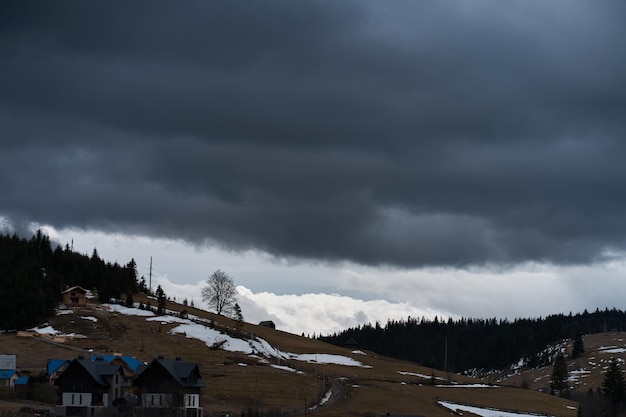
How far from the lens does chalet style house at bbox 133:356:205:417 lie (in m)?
120

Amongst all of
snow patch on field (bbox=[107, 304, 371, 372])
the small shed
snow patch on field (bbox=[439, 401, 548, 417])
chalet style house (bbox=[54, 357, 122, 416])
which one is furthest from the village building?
snow patch on field (bbox=[439, 401, 548, 417])

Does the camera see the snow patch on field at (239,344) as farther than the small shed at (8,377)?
Yes

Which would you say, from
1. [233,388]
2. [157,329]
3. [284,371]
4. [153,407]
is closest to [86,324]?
[157,329]

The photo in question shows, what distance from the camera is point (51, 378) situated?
13462 cm

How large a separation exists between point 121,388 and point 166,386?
8.59 meters

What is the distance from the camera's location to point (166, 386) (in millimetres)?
122188

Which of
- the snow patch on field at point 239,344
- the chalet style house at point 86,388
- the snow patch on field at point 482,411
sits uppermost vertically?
the snow patch on field at point 239,344

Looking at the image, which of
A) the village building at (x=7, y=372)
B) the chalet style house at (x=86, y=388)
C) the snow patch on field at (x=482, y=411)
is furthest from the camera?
the snow patch on field at (x=482, y=411)

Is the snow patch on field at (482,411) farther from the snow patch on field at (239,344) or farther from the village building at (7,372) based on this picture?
the village building at (7,372)

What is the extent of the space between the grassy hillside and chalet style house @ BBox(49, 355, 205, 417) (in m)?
4.29

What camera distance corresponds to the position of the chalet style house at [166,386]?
120 metres

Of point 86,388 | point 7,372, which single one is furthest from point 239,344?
point 86,388

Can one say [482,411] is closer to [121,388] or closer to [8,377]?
[121,388]

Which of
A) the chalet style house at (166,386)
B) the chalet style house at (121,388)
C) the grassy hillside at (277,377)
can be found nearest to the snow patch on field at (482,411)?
the grassy hillside at (277,377)
